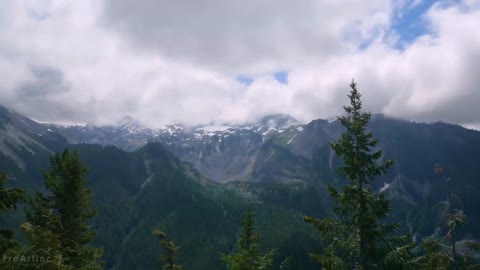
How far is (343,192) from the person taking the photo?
2144 cm

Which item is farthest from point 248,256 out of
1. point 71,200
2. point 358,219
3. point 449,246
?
point 71,200

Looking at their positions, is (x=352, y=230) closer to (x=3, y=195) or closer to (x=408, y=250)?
(x=408, y=250)

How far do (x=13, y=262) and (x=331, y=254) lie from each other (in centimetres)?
1428

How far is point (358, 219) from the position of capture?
20.7 m

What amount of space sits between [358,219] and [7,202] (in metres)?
15.9

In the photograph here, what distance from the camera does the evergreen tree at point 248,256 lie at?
93.4 feet

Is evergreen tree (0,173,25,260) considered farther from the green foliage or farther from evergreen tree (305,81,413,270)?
the green foliage

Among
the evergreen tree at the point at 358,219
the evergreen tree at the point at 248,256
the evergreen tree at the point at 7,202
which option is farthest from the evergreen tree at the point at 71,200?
the evergreen tree at the point at 358,219

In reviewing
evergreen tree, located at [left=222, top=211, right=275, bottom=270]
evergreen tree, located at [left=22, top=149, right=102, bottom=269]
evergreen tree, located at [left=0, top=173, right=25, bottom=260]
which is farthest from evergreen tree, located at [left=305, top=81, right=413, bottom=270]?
evergreen tree, located at [left=22, top=149, right=102, bottom=269]

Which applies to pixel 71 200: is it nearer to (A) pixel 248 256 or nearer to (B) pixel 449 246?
(A) pixel 248 256

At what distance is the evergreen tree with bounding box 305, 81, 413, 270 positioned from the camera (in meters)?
20.6

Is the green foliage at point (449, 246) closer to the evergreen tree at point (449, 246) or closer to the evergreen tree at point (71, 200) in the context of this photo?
the evergreen tree at point (449, 246)

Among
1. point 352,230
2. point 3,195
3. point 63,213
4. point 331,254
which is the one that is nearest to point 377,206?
point 352,230

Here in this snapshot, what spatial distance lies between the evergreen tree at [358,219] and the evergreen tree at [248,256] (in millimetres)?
8431
